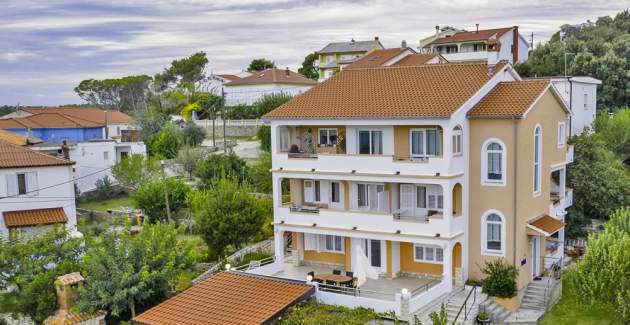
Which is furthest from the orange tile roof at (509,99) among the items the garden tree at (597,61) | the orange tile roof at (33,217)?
the garden tree at (597,61)

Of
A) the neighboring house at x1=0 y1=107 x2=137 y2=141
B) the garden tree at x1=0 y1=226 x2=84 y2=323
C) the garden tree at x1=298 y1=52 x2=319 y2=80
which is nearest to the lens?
the garden tree at x1=0 y1=226 x2=84 y2=323

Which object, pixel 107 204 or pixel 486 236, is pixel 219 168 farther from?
pixel 486 236

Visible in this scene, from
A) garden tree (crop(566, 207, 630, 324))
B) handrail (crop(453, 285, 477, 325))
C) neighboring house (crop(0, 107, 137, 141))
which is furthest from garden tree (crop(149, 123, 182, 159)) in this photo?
garden tree (crop(566, 207, 630, 324))

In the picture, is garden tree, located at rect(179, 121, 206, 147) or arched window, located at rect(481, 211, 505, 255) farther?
garden tree, located at rect(179, 121, 206, 147)

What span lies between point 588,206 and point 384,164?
1590 centimetres

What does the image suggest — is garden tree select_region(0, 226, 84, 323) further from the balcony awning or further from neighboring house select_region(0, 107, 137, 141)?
neighboring house select_region(0, 107, 137, 141)

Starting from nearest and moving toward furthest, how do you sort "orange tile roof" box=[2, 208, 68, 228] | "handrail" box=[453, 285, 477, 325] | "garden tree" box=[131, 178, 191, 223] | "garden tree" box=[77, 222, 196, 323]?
1. "handrail" box=[453, 285, 477, 325]
2. "garden tree" box=[77, 222, 196, 323]
3. "orange tile roof" box=[2, 208, 68, 228]
4. "garden tree" box=[131, 178, 191, 223]

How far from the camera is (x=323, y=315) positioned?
23.1m

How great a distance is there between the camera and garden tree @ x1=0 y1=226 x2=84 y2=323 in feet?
80.4

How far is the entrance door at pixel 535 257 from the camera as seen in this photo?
28000 mm

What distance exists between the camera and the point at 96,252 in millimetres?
25172

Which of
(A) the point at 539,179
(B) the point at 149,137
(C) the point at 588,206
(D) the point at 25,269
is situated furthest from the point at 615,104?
(D) the point at 25,269

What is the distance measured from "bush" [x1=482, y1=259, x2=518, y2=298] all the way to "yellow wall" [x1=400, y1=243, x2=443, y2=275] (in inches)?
92.8

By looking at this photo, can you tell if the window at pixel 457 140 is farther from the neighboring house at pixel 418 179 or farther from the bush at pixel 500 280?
the bush at pixel 500 280
